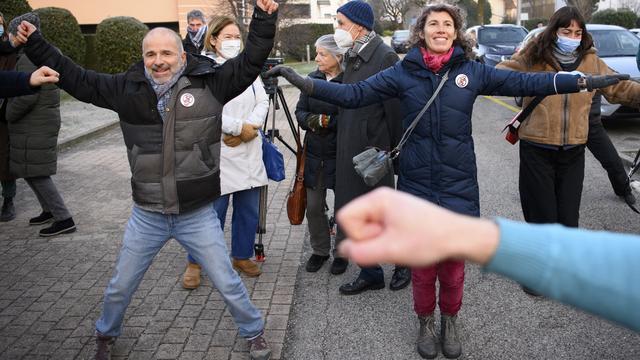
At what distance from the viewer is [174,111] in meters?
3.11

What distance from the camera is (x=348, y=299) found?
432 cm

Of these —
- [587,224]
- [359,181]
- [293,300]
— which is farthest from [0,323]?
[587,224]

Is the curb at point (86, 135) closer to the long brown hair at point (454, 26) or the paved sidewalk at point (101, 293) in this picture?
the paved sidewalk at point (101, 293)

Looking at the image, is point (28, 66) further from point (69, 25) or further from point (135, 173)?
point (69, 25)

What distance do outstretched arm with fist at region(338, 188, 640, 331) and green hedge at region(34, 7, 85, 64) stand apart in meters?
19.2

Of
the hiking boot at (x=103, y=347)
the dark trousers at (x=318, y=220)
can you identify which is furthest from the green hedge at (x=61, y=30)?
the hiking boot at (x=103, y=347)

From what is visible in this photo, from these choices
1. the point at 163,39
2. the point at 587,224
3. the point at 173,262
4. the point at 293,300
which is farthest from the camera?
the point at 587,224

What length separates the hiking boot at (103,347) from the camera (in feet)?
11.1

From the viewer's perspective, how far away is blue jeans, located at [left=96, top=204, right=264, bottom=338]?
3.25 m

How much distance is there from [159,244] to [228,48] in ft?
5.50

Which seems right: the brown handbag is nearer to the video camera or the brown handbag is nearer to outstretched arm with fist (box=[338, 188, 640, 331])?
the video camera

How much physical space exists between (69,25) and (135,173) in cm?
1746

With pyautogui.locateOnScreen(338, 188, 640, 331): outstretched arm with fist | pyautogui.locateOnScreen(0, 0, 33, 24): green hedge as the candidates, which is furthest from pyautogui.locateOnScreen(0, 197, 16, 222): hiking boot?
pyautogui.locateOnScreen(0, 0, 33, 24): green hedge

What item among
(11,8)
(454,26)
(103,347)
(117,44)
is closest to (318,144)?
(454,26)
